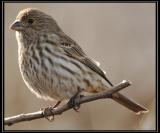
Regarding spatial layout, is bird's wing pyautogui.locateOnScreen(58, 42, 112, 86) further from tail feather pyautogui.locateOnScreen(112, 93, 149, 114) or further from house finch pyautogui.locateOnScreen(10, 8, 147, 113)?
tail feather pyautogui.locateOnScreen(112, 93, 149, 114)

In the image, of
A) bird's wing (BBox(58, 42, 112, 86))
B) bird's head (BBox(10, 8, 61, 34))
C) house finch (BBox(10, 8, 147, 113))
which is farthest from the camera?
bird's wing (BBox(58, 42, 112, 86))

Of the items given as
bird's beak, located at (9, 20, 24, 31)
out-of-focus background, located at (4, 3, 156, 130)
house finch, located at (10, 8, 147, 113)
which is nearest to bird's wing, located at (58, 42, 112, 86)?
house finch, located at (10, 8, 147, 113)

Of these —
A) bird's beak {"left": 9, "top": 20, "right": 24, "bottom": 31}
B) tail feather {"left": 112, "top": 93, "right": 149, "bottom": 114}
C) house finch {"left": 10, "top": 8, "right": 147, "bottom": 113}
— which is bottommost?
tail feather {"left": 112, "top": 93, "right": 149, "bottom": 114}

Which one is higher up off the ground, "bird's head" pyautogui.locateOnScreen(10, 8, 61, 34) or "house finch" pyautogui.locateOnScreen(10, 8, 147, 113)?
"bird's head" pyautogui.locateOnScreen(10, 8, 61, 34)

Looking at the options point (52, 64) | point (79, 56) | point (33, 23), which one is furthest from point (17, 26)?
point (79, 56)

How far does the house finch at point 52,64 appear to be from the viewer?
7371 mm

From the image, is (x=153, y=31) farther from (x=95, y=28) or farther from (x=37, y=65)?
(x=37, y=65)

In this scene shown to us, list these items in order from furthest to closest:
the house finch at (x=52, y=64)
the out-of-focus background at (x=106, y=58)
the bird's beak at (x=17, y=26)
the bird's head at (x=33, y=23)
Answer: the out-of-focus background at (x=106, y=58) → the bird's head at (x=33, y=23) → the bird's beak at (x=17, y=26) → the house finch at (x=52, y=64)

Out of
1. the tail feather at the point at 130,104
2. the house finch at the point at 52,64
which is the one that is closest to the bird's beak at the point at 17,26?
the house finch at the point at 52,64

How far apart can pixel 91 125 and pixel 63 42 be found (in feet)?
5.48

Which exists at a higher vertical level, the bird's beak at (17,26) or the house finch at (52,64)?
the bird's beak at (17,26)

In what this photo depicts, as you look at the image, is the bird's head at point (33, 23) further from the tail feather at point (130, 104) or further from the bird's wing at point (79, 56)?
the tail feather at point (130, 104)

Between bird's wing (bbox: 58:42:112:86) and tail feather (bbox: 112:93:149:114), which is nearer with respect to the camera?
tail feather (bbox: 112:93:149:114)

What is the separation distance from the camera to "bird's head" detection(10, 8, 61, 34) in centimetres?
763
